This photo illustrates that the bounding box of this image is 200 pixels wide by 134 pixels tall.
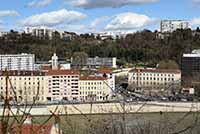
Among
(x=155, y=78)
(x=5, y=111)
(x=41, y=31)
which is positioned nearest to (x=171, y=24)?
(x=41, y=31)

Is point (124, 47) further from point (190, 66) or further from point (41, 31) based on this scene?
point (41, 31)

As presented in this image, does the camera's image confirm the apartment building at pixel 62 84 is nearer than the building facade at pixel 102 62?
Yes

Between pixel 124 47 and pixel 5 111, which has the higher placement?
pixel 5 111

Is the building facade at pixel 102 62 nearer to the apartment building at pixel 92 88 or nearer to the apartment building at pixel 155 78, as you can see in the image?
the apartment building at pixel 155 78

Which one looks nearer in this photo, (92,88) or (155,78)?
(92,88)

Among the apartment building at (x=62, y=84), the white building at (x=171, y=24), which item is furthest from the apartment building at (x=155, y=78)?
the white building at (x=171, y=24)

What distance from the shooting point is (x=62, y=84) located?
1201 centimetres

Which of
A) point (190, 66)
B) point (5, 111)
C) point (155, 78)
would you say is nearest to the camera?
point (5, 111)

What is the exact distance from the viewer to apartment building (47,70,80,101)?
1195 cm

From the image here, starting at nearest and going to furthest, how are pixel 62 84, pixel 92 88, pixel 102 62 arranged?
pixel 92 88 → pixel 62 84 → pixel 102 62

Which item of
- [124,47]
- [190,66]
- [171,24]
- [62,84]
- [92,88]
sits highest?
[171,24]

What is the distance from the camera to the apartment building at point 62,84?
11953 mm

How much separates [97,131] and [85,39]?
A: 810 inches

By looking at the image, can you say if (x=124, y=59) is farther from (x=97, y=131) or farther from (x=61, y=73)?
(x=97, y=131)
